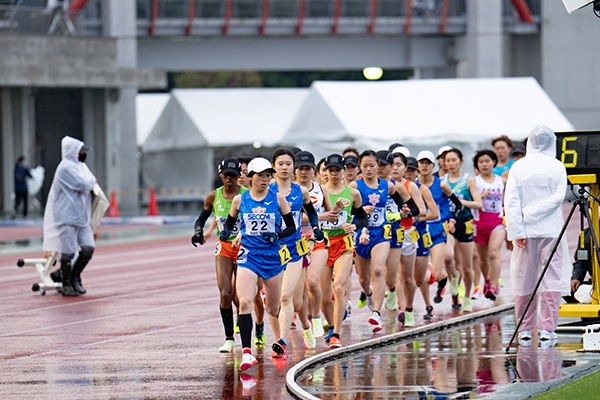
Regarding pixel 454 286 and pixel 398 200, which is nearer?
pixel 398 200

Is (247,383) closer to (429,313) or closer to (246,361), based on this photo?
(246,361)

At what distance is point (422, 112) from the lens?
29.6 m

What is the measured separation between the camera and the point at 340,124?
1109 inches

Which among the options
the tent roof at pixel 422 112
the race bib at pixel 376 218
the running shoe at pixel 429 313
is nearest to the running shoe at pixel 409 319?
the running shoe at pixel 429 313

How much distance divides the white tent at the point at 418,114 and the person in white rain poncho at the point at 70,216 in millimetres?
13528

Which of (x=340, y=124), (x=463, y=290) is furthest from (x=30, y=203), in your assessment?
(x=463, y=290)

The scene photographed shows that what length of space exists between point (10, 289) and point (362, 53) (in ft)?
91.5

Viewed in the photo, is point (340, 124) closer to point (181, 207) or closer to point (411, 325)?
point (181, 207)

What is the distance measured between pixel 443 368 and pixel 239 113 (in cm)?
2941

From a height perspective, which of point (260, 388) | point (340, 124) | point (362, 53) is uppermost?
point (362, 53)

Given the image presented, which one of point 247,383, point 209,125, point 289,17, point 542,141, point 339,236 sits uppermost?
point 289,17

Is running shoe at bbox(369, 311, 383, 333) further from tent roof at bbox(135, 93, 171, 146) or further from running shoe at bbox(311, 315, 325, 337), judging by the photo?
tent roof at bbox(135, 93, 171, 146)

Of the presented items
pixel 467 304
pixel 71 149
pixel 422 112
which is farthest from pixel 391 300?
pixel 422 112

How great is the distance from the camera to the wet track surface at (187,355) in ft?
26.9
